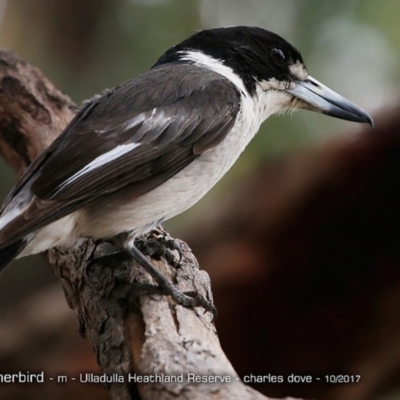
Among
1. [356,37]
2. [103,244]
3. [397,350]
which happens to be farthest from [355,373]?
[356,37]

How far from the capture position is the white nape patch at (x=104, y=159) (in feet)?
7.57

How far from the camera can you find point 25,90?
330cm

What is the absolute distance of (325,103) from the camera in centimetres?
300

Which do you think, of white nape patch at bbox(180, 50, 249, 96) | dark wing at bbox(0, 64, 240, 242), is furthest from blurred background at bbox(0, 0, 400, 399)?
dark wing at bbox(0, 64, 240, 242)

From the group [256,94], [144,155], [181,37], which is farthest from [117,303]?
[181,37]

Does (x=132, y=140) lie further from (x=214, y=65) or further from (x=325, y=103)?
(x=325, y=103)

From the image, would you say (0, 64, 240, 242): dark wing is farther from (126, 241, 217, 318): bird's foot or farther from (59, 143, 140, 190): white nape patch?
(126, 241, 217, 318): bird's foot

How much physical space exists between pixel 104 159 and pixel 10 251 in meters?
0.41

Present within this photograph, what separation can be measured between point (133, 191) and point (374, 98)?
3.00m

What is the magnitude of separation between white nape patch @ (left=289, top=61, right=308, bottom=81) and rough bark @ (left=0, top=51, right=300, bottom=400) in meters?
0.86

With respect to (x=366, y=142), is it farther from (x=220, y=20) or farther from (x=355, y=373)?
(x=220, y=20)

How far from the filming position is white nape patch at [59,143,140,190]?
2.31 m

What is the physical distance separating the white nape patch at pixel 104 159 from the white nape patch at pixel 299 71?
2.79 feet

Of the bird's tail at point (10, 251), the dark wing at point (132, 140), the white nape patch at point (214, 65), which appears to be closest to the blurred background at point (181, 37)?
the white nape patch at point (214, 65)
